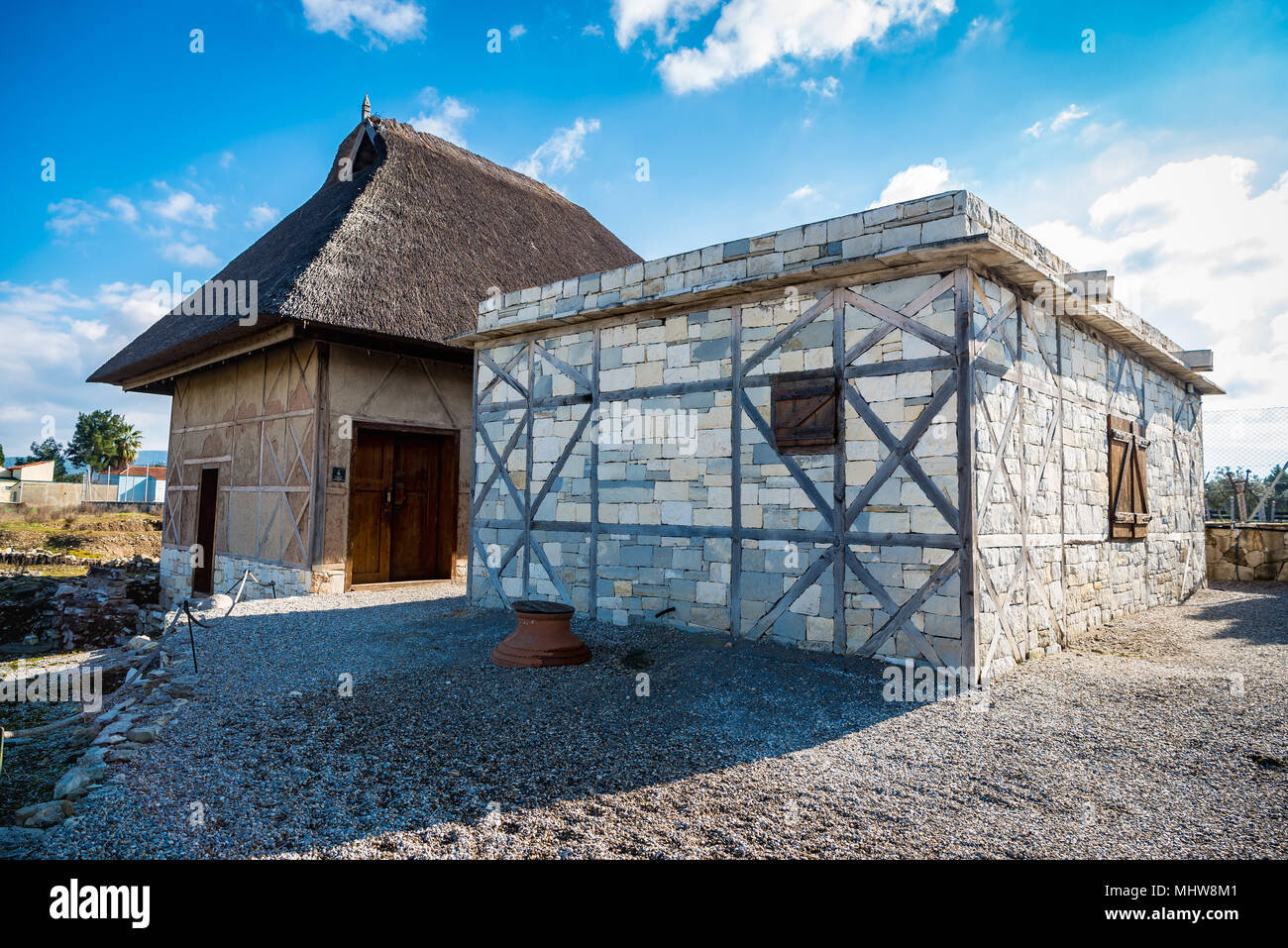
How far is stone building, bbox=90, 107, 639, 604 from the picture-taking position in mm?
9836

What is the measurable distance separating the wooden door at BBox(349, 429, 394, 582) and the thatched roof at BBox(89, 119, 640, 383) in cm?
184

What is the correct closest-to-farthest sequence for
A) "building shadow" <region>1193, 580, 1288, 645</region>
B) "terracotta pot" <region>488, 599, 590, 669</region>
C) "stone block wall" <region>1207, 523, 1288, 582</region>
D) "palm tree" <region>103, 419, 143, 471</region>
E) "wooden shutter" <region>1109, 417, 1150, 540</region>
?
"terracotta pot" <region>488, 599, 590, 669</region> → "building shadow" <region>1193, 580, 1288, 645</region> → "wooden shutter" <region>1109, 417, 1150, 540</region> → "stone block wall" <region>1207, 523, 1288, 582</region> → "palm tree" <region>103, 419, 143, 471</region>

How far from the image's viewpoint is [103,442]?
41.3 meters

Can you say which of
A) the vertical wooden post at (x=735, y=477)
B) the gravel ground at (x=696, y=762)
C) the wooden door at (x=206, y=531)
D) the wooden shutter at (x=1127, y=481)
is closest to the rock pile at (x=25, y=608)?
the wooden door at (x=206, y=531)

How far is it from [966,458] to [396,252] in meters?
8.92

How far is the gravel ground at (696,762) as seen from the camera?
118 inches

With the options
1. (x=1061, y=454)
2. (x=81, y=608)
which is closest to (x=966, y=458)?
(x=1061, y=454)

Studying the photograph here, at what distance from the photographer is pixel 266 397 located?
35.8 ft

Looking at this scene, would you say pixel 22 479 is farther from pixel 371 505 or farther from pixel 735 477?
pixel 735 477

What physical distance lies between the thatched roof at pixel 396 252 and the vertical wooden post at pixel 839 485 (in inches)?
234

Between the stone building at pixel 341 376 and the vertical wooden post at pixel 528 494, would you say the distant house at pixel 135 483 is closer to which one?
the stone building at pixel 341 376

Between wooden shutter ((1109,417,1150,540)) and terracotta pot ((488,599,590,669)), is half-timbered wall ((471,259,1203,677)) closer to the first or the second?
wooden shutter ((1109,417,1150,540))

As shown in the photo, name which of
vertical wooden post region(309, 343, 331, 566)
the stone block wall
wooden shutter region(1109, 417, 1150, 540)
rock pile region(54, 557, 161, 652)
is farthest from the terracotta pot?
the stone block wall

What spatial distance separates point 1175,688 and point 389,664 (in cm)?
625
